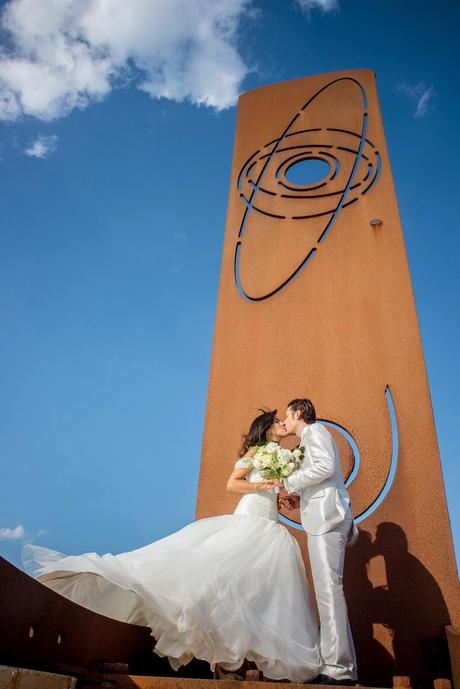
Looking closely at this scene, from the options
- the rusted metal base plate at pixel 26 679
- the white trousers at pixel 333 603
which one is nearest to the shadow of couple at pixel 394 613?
the white trousers at pixel 333 603

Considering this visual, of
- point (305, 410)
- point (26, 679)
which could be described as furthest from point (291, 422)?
point (26, 679)

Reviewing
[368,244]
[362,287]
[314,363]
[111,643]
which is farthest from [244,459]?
[368,244]

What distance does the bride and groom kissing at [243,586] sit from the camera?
104 inches

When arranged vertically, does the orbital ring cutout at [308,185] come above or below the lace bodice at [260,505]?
above

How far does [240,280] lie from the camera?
579 centimetres

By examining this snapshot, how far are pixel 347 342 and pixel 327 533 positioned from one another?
87.0 inches

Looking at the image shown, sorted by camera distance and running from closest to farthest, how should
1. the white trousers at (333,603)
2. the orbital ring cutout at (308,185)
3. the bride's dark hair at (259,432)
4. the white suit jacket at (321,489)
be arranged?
the white trousers at (333,603) → the white suit jacket at (321,489) → the bride's dark hair at (259,432) → the orbital ring cutout at (308,185)

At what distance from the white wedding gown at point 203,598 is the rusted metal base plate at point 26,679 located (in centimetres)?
87

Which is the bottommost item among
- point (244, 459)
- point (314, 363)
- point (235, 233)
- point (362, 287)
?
point (244, 459)

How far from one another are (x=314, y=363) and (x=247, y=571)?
2384 mm

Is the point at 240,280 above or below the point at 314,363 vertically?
above

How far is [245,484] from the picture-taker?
12.7ft

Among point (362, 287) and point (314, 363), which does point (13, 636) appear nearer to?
point (314, 363)

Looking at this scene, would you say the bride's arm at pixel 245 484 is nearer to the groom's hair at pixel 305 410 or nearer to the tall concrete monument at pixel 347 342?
the groom's hair at pixel 305 410
